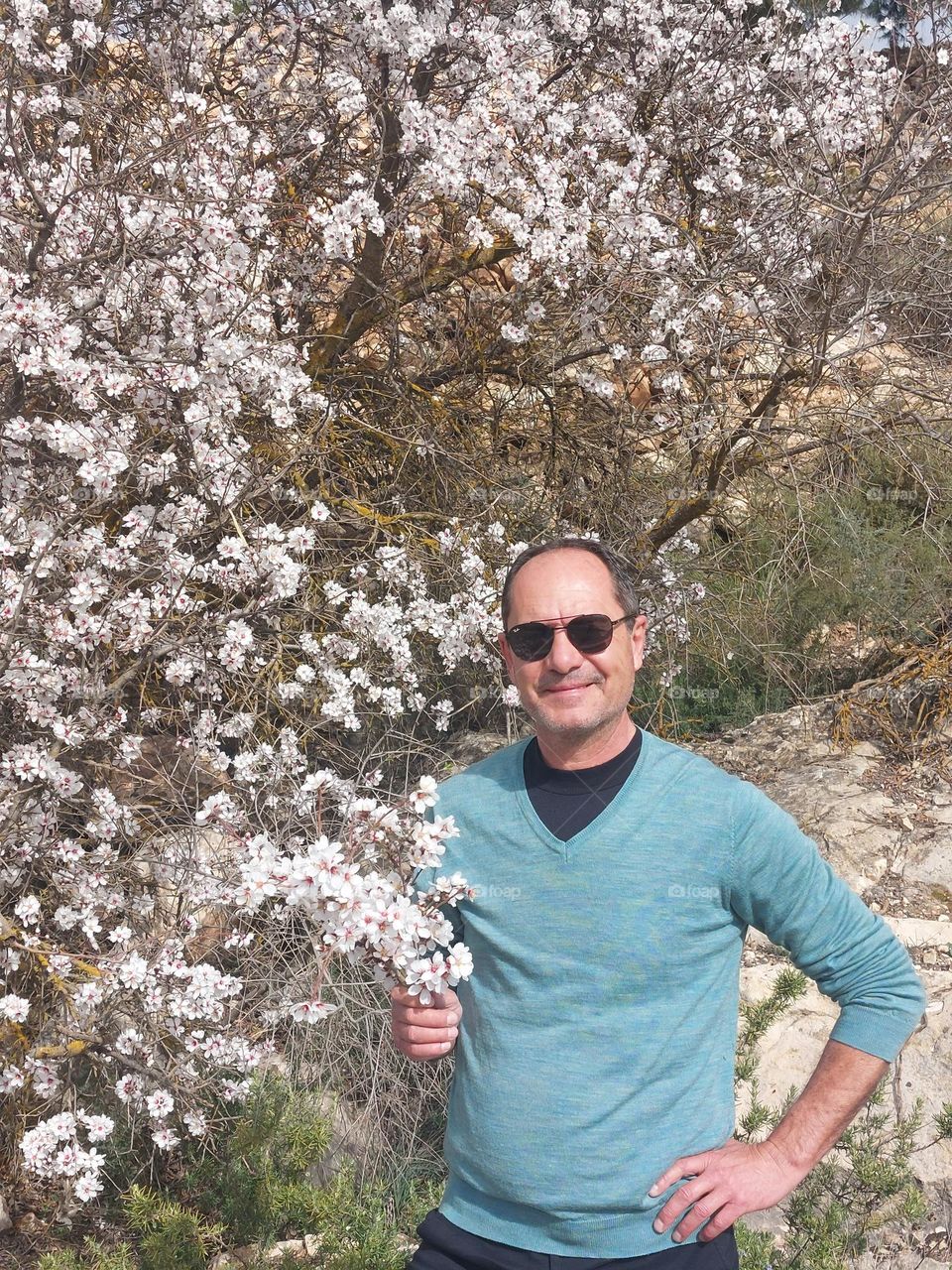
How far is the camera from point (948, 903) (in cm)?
397

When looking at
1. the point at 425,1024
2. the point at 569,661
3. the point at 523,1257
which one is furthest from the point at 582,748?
the point at 523,1257

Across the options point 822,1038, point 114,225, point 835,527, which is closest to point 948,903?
point 822,1038

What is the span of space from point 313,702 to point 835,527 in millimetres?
2667

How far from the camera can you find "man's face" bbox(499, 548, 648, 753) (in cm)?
190

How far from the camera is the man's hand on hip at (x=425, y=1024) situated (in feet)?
5.68

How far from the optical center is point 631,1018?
172 centimetres

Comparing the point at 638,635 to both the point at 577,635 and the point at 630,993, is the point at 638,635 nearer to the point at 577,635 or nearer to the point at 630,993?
the point at 577,635

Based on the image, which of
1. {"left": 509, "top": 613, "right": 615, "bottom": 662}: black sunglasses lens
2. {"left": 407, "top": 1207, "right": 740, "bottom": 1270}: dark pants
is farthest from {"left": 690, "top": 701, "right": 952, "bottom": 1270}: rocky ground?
{"left": 509, "top": 613, "right": 615, "bottom": 662}: black sunglasses lens

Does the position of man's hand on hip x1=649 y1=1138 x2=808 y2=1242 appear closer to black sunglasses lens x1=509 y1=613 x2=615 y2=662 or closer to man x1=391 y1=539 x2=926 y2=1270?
man x1=391 y1=539 x2=926 y2=1270

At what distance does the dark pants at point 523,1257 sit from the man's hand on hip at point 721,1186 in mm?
34

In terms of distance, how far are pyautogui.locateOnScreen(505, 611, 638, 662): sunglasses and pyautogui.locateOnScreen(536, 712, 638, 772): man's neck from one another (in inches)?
5.4

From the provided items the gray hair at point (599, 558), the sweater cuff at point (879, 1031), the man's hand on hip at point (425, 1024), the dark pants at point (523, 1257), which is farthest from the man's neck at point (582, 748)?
the dark pants at point (523, 1257)

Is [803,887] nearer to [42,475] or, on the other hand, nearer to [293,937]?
[293,937]

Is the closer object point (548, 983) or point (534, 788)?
point (548, 983)
